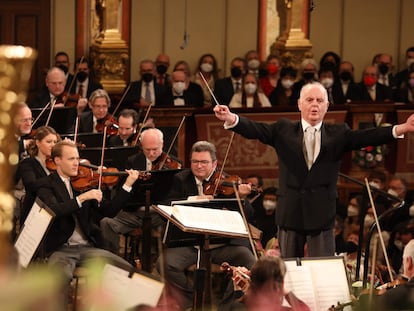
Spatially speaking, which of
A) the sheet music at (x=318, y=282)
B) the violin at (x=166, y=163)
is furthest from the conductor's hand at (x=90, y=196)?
the sheet music at (x=318, y=282)

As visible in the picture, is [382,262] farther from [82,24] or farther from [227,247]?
[82,24]

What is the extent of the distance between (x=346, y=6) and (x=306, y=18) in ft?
2.29

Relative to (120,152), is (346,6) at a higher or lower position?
higher

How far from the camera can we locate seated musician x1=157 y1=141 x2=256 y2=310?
18.4ft

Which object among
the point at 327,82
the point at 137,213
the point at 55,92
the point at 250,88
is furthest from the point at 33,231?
the point at 327,82

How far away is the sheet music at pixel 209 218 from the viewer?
4621mm

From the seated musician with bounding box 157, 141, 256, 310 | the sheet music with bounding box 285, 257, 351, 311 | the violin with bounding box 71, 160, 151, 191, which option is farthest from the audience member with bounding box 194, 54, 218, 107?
the sheet music with bounding box 285, 257, 351, 311

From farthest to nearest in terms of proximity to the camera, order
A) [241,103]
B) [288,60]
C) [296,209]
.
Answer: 1. [288,60]
2. [241,103]
3. [296,209]

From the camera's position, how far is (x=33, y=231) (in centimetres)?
438

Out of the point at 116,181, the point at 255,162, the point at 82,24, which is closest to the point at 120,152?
the point at 116,181

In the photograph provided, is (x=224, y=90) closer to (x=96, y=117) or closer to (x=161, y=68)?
(x=161, y=68)

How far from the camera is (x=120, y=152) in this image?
6.50 metres

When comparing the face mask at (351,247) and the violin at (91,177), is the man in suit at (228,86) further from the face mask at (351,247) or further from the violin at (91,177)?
the violin at (91,177)

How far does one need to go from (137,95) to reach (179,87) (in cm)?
47
